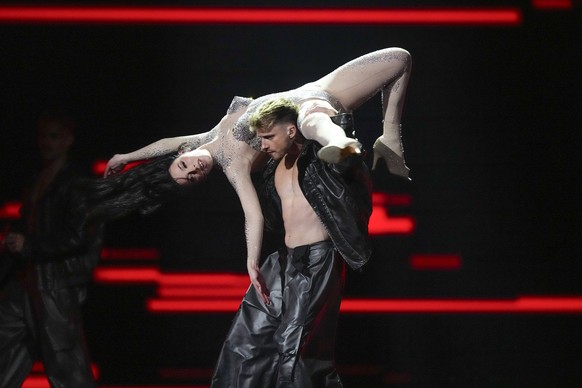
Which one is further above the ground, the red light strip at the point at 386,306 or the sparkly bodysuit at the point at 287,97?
the sparkly bodysuit at the point at 287,97

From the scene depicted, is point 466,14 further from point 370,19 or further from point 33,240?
point 33,240

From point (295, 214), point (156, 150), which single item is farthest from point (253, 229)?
point (156, 150)

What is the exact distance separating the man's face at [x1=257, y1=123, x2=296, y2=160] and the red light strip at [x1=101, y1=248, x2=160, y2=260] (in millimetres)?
1535

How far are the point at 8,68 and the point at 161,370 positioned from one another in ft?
6.30

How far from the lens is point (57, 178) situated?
156 inches

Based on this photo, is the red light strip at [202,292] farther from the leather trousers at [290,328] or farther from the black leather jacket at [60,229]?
the leather trousers at [290,328]

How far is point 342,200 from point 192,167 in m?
0.73

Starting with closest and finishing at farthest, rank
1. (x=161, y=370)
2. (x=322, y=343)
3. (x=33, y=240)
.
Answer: (x=322, y=343)
(x=33, y=240)
(x=161, y=370)

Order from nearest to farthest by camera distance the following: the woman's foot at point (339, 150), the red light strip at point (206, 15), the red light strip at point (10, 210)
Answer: the woman's foot at point (339, 150), the red light strip at point (10, 210), the red light strip at point (206, 15)

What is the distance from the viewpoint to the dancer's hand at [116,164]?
4.06 m

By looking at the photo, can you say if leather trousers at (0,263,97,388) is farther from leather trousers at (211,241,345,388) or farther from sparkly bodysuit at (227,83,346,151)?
sparkly bodysuit at (227,83,346,151)

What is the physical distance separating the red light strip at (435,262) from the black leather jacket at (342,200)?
1.36 meters

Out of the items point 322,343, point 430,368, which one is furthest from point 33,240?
point 430,368

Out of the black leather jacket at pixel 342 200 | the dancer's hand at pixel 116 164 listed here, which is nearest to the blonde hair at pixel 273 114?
the black leather jacket at pixel 342 200
